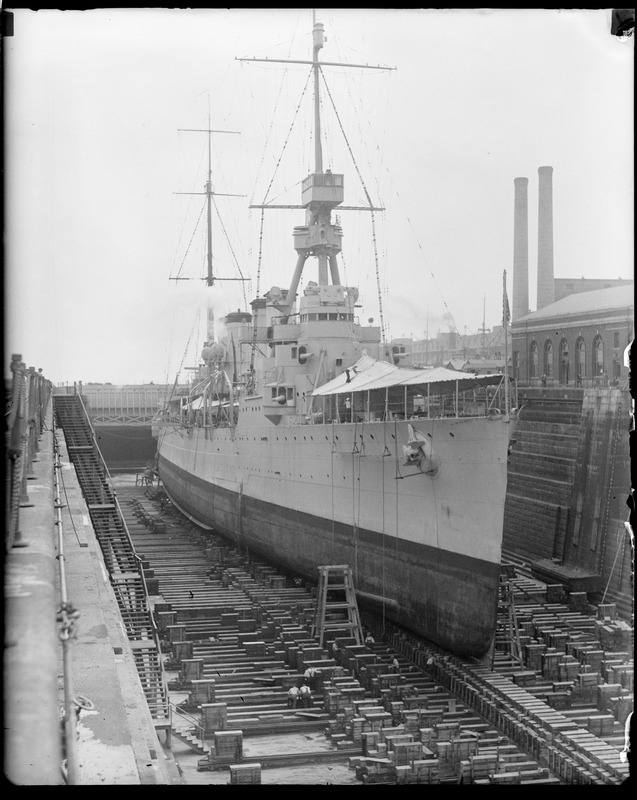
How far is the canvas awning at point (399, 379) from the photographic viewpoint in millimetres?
12062

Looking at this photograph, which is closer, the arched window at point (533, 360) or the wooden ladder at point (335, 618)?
the wooden ladder at point (335, 618)

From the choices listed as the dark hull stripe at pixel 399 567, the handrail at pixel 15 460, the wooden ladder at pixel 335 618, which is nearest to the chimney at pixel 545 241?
the dark hull stripe at pixel 399 567

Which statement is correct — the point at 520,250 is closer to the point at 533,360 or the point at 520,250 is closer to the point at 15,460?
the point at 533,360

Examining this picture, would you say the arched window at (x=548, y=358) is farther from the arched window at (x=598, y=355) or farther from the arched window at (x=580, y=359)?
the arched window at (x=598, y=355)

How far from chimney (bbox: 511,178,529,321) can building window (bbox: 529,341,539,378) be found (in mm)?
4081

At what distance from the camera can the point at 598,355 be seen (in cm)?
2455

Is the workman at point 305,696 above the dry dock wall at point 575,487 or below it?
below

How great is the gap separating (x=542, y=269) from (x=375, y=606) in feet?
70.9

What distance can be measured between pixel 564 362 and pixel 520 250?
28.4 ft

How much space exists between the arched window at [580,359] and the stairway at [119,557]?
1448 cm

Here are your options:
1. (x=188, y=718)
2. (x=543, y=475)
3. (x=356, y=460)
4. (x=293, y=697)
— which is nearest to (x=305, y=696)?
(x=293, y=697)

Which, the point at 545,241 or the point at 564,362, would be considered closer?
the point at 564,362

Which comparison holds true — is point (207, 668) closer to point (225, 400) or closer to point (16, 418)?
point (16, 418)

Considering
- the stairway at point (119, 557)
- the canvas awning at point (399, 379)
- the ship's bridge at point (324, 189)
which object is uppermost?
the ship's bridge at point (324, 189)
